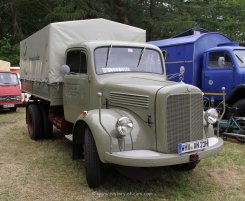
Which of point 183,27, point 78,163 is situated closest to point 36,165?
point 78,163

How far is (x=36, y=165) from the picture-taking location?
20.0 ft

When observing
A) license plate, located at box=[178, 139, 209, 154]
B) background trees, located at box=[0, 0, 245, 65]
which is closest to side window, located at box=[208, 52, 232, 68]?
license plate, located at box=[178, 139, 209, 154]

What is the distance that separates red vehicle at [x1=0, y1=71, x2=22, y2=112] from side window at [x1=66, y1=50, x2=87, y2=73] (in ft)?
24.5

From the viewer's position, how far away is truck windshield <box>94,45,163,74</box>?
5746 millimetres

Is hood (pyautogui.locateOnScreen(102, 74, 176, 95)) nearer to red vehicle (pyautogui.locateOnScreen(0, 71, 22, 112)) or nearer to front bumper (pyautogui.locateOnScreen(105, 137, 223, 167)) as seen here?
front bumper (pyautogui.locateOnScreen(105, 137, 223, 167))

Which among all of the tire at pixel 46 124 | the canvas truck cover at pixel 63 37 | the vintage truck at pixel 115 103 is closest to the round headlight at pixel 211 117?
the vintage truck at pixel 115 103

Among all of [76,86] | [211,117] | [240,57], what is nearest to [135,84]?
[211,117]

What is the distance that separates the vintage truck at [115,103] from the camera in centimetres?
439

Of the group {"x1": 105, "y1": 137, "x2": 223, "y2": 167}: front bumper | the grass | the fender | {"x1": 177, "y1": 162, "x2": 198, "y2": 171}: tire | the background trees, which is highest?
the background trees

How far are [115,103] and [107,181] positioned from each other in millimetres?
1162

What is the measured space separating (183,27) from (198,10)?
238cm

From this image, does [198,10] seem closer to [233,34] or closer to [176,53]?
[233,34]

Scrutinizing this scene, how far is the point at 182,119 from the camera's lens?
453 centimetres

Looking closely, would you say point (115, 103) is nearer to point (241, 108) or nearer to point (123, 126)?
point (123, 126)
